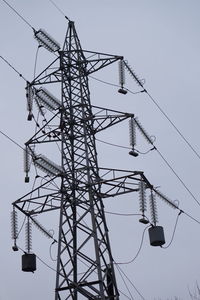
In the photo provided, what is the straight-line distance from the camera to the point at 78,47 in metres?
26.5

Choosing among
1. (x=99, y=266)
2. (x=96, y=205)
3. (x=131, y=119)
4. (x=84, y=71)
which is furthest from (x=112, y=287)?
(x=84, y=71)

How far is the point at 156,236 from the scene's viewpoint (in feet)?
69.3

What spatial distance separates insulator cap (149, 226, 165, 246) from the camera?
21125 mm

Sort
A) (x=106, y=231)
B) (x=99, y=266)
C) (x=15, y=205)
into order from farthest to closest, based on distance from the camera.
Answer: (x=15, y=205) < (x=106, y=231) < (x=99, y=266)

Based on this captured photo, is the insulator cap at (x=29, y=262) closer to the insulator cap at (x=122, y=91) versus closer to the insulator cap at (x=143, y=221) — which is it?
the insulator cap at (x=143, y=221)

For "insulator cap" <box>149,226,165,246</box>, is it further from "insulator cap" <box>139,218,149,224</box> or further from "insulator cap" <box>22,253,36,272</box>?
"insulator cap" <box>22,253,36,272</box>

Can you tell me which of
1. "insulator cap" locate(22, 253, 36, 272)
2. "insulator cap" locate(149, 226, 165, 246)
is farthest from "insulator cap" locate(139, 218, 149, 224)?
"insulator cap" locate(22, 253, 36, 272)

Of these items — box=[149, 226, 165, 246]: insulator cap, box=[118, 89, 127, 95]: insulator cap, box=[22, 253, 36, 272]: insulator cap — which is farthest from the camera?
box=[118, 89, 127, 95]: insulator cap

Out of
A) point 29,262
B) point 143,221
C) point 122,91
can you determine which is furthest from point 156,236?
point 122,91

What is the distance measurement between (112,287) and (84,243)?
5.22ft

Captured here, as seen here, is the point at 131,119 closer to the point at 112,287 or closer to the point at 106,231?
the point at 106,231

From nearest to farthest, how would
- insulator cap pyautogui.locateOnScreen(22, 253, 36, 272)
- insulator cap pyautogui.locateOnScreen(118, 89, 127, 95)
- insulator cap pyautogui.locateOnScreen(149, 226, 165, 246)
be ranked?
insulator cap pyautogui.locateOnScreen(149, 226, 165, 246), insulator cap pyautogui.locateOnScreen(22, 253, 36, 272), insulator cap pyautogui.locateOnScreen(118, 89, 127, 95)

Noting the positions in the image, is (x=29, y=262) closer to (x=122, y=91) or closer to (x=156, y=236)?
(x=156, y=236)

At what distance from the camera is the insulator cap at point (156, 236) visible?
21.1 m
